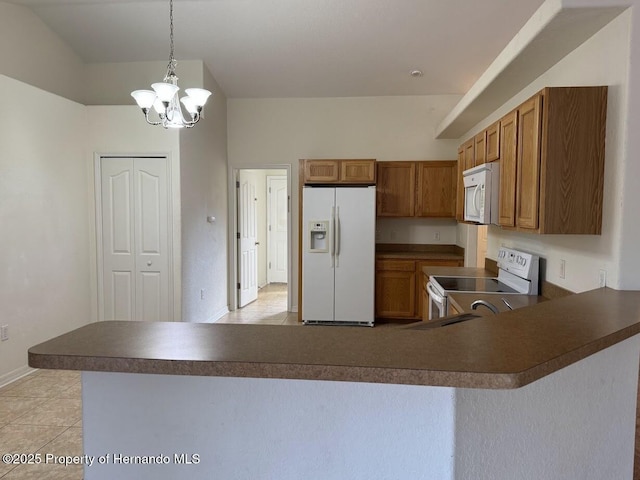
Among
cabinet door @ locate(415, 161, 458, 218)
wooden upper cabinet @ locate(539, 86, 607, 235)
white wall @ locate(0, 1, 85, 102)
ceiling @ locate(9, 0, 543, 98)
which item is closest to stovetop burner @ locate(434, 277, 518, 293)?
wooden upper cabinet @ locate(539, 86, 607, 235)

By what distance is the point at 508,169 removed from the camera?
2.73m

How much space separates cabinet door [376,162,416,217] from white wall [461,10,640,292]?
9.10 ft

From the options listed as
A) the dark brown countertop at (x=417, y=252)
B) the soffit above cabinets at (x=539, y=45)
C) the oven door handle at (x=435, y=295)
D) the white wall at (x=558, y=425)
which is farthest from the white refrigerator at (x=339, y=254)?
the white wall at (x=558, y=425)

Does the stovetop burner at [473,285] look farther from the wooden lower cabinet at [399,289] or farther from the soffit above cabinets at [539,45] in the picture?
the wooden lower cabinet at [399,289]

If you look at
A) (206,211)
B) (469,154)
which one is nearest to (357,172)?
(469,154)

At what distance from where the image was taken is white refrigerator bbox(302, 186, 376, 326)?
497cm

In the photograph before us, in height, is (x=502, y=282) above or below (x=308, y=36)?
below

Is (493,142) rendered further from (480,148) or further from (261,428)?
(261,428)

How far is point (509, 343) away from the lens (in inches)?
43.7

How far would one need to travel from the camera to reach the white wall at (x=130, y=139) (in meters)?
4.23

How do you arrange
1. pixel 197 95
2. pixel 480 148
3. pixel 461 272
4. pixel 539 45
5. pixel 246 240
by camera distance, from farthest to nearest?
1. pixel 246 240
2. pixel 461 272
3. pixel 480 148
4. pixel 197 95
5. pixel 539 45

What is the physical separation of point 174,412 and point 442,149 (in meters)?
5.02

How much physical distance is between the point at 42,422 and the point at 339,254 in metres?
3.24

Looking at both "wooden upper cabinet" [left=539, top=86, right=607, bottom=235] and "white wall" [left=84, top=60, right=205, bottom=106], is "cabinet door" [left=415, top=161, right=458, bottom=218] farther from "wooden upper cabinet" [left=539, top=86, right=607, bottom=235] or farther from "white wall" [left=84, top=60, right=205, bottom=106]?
"wooden upper cabinet" [left=539, top=86, right=607, bottom=235]
